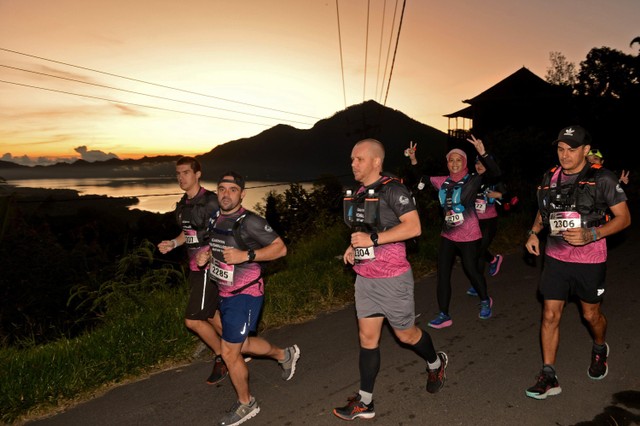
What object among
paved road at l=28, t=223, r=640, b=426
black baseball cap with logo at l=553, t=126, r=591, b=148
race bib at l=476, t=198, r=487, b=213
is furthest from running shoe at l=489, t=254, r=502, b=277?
black baseball cap with logo at l=553, t=126, r=591, b=148

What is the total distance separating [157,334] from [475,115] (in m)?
39.5

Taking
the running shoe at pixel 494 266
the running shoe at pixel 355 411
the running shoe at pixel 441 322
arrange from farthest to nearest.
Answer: the running shoe at pixel 494 266
the running shoe at pixel 441 322
the running shoe at pixel 355 411

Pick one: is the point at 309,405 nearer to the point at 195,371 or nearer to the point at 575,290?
the point at 195,371

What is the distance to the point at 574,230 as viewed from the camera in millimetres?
3633

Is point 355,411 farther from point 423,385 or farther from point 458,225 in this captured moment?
point 458,225

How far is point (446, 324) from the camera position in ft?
18.5

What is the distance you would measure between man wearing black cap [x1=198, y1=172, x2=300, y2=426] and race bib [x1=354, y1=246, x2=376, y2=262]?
0.62 m

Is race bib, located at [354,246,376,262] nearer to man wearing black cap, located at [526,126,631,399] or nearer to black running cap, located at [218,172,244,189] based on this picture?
black running cap, located at [218,172,244,189]

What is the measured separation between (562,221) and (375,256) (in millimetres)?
1613

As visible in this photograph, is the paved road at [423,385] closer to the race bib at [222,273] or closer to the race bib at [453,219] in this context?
the race bib at [222,273]

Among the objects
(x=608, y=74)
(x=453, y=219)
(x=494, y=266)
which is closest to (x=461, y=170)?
(x=453, y=219)

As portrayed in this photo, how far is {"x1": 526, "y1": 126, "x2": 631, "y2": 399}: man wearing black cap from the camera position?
146 inches

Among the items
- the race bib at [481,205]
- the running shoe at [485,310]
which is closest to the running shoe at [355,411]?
the running shoe at [485,310]

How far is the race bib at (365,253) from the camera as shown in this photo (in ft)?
11.7
